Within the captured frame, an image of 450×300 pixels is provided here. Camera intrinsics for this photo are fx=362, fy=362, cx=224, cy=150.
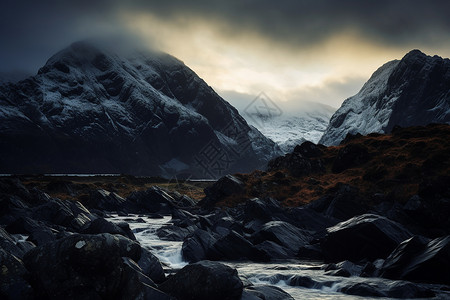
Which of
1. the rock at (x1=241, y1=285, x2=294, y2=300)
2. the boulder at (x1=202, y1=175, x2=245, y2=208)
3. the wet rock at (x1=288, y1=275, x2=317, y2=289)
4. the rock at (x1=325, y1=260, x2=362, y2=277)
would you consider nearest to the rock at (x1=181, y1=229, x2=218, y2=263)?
the wet rock at (x1=288, y1=275, x2=317, y2=289)

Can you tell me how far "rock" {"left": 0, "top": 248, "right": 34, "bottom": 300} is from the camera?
11227 mm

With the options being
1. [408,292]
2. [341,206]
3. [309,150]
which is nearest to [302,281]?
[408,292]

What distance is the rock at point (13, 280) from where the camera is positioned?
11227 mm

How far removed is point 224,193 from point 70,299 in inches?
2106

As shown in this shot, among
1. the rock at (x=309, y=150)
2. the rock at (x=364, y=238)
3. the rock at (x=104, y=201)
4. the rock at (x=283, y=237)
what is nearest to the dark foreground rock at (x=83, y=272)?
the rock at (x=364, y=238)

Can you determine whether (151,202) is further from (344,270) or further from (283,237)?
(344,270)

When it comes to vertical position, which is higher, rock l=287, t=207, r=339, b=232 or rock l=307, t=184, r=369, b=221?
rock l=307, t=184, r=369, b=221

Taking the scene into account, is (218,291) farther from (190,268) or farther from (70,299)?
(70,299)

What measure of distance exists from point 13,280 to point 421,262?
19794 mm

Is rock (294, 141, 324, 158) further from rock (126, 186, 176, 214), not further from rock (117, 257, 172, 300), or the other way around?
rock (117, 257, 172, 300)

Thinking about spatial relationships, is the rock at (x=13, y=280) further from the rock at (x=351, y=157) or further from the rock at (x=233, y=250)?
the rock at (x=351, y=157)

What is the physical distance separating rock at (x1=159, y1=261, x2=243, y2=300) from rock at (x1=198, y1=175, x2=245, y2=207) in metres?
49.0

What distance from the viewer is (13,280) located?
1148cm

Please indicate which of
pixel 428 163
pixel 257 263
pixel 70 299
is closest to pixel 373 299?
pixel 257 263
